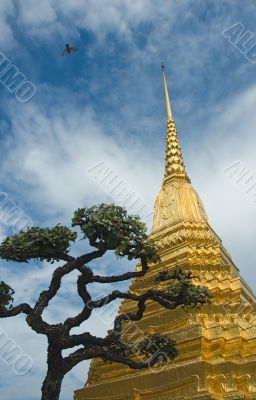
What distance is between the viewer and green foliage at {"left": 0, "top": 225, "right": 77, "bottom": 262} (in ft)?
29.3

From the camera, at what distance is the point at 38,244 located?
9.05m

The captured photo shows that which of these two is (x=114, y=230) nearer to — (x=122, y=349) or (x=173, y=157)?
(x=122, y=349)

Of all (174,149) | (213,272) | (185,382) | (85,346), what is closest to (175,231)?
(213,272)

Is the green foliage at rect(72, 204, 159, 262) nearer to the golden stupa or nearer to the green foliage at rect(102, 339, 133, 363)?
the green foliage at rect(102, 339, 133, 363)

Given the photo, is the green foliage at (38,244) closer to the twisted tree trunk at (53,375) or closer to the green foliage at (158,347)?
the twisted tree trunk at (53,375)

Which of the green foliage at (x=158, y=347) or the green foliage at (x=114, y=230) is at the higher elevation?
the green foliage at (x=114, y=230)

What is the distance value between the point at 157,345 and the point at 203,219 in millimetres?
11597

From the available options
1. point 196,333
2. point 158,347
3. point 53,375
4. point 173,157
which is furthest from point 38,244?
point 173,157

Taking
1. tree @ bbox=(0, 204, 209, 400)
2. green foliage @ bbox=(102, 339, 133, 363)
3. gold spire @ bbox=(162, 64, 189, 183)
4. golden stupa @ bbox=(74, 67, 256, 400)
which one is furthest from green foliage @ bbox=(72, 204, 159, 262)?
gold spire @ bbox=(162, 64, 189, 183)

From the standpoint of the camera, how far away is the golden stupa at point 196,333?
12.5m

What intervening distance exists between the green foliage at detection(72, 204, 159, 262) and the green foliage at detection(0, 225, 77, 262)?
1.41 feet

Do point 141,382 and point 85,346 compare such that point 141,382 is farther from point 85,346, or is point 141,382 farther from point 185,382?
point 85,346

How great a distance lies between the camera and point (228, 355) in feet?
43.9

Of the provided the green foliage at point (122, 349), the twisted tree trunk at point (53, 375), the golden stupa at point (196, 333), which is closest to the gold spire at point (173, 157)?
the golden stupa at point (196, 333)
